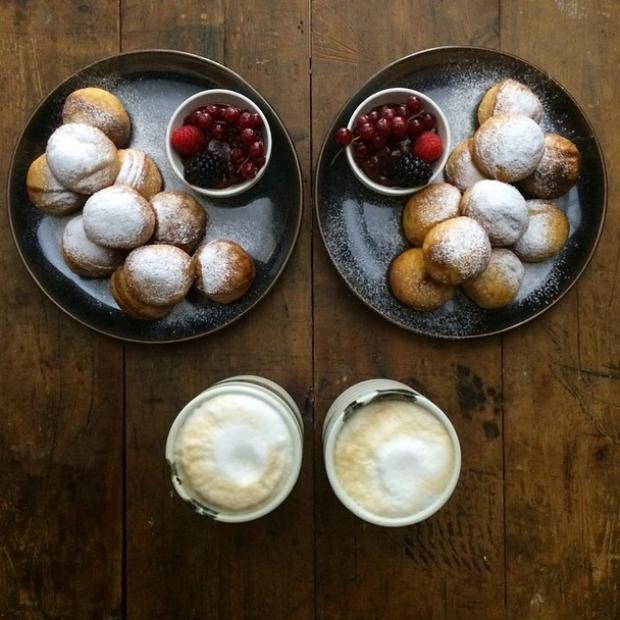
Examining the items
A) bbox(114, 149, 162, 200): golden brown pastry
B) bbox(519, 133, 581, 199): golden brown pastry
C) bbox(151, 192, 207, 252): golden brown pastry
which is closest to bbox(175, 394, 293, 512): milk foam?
bbox(151, 192, 207, 252): golden brown pastry

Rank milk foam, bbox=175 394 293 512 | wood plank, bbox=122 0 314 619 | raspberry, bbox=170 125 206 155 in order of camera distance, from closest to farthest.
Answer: milk foam, bbox=175 394 293 512 → raspberry, bbox=170 125 206 155 → wood plank, bbox=122 0 314 619

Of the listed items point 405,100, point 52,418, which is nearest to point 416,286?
point 405,100

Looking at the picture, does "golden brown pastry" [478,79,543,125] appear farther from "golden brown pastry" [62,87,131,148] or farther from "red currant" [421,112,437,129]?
"golden brown pastry" [62,87,131,148]

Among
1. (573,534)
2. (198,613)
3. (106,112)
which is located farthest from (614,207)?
(198,613)

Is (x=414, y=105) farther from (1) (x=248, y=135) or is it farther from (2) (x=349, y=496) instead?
(2) (x=349, y=496)

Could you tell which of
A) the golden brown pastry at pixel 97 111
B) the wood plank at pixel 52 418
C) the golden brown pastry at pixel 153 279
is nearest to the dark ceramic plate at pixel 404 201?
the golden brown pastry at pixel 153 279

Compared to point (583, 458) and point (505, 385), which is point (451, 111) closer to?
point (505, 385)
